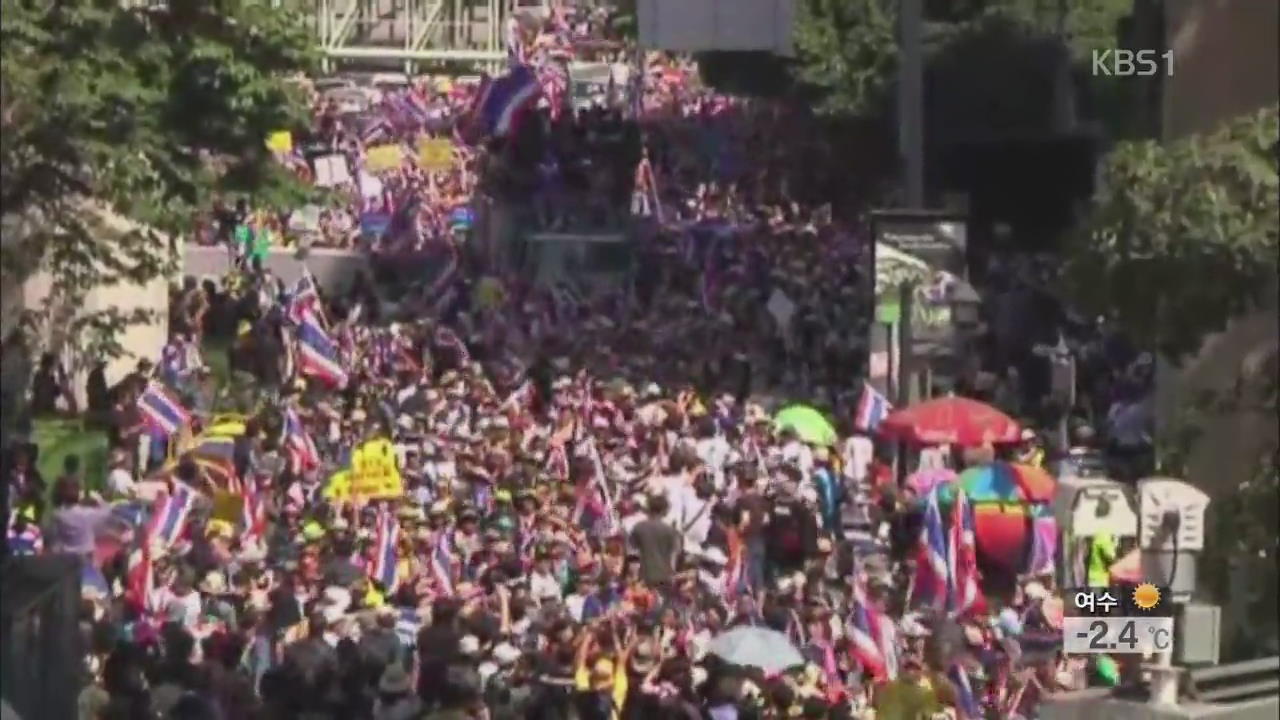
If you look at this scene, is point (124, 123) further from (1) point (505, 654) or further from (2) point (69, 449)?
(1) point (505, 654)

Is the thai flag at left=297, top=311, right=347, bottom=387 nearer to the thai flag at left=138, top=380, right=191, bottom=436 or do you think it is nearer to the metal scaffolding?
the thai flag at left=138, top=380, right=191, bottom=436

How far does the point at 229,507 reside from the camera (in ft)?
72.1

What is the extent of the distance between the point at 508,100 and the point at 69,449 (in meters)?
29.3

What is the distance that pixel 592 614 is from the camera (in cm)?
1734

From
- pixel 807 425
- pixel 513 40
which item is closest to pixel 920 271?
pixel 807 425

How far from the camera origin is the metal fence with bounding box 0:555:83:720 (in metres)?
12.7

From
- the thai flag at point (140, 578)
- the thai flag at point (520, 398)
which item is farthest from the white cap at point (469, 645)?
the thai flag at point (520, 398)

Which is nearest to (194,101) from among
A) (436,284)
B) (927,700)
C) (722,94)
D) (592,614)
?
(436,284)

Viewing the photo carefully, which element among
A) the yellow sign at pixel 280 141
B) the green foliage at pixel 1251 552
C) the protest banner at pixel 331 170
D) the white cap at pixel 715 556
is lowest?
the white cap at pixel 715 556

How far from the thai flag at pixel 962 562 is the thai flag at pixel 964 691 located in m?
3.04

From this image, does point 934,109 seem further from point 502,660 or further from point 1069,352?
point 502,660

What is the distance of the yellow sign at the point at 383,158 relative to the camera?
5309 centimetres

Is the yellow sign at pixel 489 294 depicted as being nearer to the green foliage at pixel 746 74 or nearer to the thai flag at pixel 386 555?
the green foliage at pixel 746 74

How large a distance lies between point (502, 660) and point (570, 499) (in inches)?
280
